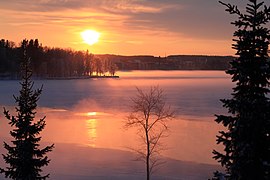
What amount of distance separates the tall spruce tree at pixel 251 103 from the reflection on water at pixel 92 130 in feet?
63.1

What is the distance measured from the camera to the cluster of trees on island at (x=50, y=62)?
110375mm

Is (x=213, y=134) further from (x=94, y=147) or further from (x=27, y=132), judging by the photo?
(x=27, y=132)

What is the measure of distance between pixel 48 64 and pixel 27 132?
119340mm

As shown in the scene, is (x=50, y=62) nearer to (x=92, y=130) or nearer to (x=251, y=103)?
(x=92, y=130)

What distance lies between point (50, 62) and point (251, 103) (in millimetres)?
125478

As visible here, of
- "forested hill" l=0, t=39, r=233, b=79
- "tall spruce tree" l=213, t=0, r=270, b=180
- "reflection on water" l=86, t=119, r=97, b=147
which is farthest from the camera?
"forested hill" l=0, t=39, r=233, b=79

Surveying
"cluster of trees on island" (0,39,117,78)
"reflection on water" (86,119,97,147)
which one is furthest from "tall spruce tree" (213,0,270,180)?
"cluster of trees on island" (0,39,117,78)

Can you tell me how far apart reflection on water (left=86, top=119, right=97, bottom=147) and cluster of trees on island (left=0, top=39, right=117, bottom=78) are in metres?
67.9

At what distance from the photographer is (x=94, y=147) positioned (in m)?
24.5

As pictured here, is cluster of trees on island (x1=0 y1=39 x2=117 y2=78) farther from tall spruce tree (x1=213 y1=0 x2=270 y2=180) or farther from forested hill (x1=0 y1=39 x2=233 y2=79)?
tall spruce tree (x1=213 y1=0 x2=270 y2=180)

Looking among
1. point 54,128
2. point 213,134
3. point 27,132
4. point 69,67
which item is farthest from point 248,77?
point 69,67

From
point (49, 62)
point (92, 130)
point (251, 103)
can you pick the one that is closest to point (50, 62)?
point (49, 62)

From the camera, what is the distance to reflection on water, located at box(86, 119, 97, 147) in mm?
25773

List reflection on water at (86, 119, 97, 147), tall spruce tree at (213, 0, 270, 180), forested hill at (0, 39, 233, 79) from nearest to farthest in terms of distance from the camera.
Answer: tall spruce tree at (213, 0, 270, 180)
reflection on water at (86, 119, 97, 147)
forested hill at (0, 39, 233, 79)
